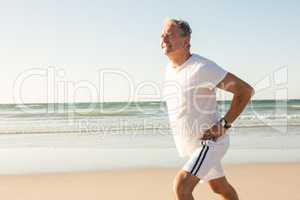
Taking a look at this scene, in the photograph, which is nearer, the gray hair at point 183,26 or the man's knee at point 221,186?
the gray hair at point 183,26

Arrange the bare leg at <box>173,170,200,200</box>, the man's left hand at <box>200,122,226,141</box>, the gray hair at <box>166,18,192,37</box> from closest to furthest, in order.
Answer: the bare leg at <box>173,170,200,200</box>
the man's left hand at <box>200,122,226,141</box>
the gray hair at <box>166,18,192,37</box>

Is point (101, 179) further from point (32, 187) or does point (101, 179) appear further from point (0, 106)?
point (0, 106)

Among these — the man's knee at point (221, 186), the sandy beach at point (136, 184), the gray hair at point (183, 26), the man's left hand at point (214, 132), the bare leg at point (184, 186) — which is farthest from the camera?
the sandy beach at point (136, 184)

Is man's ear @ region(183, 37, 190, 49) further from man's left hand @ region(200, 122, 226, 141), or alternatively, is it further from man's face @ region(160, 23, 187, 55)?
man's left hand @ region(200, 122, 226, 141)

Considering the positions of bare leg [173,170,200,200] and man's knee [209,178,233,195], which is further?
man's knee [209,178,233,195]

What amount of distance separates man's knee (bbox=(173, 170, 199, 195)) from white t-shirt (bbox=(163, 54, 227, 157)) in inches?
10.6

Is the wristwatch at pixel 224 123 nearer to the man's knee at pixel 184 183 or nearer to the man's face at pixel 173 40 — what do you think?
the man's knee at pixel 184 183

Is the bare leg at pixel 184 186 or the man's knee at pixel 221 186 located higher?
the bare leg at pixel 184 186

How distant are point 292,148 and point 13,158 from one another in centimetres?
635

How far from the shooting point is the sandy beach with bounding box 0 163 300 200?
6.61 m

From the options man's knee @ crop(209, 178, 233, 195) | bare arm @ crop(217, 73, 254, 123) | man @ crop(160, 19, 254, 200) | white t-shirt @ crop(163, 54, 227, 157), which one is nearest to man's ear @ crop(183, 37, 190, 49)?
man @ crop(160, 19, 254, 200)

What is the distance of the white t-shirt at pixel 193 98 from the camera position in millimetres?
3572

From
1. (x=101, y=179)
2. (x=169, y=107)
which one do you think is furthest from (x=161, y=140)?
(x=169, y=107)

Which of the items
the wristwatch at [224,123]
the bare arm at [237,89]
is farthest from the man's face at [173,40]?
the wristwatch at [224,123]
